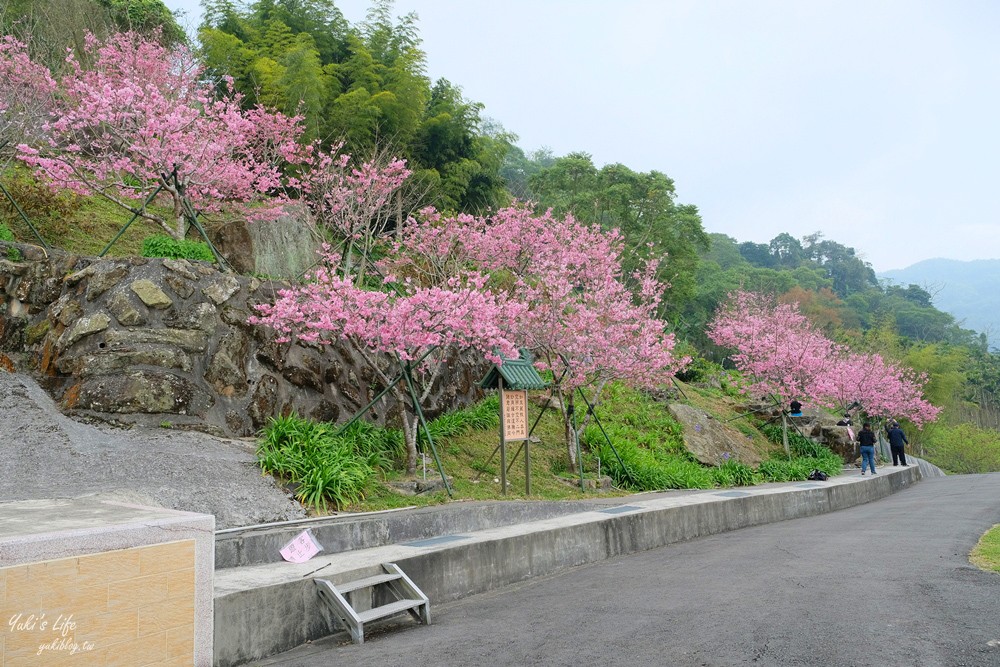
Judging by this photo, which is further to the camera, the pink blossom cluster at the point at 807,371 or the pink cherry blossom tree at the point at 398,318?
the pink blossom cluster at the point at 807,371

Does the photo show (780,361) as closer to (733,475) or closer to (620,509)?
(733,475)

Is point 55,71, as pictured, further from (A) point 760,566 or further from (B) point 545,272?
(A) point 760,566

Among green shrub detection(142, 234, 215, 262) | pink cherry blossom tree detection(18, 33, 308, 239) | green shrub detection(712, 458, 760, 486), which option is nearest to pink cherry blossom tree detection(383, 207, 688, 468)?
green shrub detection(712, 458, 760, 486)

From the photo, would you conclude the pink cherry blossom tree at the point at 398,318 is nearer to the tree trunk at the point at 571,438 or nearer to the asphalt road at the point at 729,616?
the tree trunk at the point at 571,438

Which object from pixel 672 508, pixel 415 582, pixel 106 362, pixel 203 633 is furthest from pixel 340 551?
pixel 672 508

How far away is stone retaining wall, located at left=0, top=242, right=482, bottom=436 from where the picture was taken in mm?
9211

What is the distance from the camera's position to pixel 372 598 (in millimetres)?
6168

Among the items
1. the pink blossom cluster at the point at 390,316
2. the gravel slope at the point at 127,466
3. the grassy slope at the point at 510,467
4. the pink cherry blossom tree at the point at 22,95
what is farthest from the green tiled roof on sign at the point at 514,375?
the pink cherry blossom tree at the point at 22,95

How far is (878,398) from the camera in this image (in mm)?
23781

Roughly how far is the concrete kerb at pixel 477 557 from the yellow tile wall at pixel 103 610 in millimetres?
459

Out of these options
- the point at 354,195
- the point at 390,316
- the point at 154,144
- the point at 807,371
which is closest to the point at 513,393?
the point at 390,316

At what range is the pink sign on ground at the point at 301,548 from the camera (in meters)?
6.75

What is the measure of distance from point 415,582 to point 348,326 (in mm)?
4351

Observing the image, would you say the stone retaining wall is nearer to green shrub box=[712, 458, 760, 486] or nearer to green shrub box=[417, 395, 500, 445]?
green shrub box=[417, 395, 500, 445]
